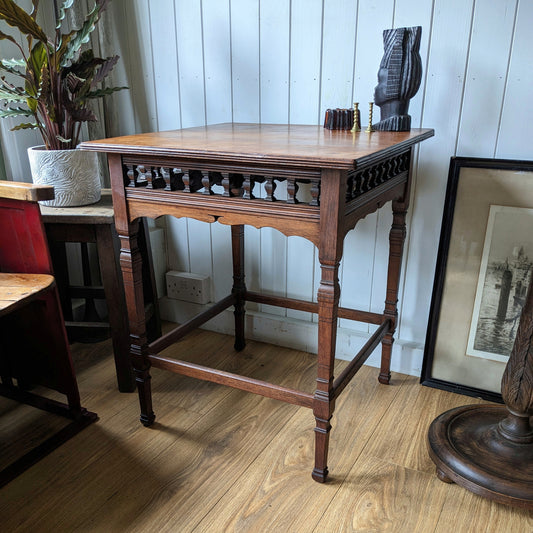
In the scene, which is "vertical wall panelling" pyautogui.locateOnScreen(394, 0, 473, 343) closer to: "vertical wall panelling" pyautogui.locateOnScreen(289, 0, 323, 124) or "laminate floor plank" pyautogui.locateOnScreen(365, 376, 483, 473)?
"laminate floor plank" pyautogui.locateOnScreen(365, 376, 483, 473)

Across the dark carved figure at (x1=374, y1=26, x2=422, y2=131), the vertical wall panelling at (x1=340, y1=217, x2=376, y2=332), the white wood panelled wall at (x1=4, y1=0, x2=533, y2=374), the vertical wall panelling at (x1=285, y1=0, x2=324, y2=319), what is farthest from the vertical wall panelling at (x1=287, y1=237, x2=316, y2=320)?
the dark carved figure at (x1=374, y1=26, x2=422, y2=131)

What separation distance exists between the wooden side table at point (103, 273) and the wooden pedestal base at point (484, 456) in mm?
1063

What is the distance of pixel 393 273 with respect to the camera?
5.66 feet

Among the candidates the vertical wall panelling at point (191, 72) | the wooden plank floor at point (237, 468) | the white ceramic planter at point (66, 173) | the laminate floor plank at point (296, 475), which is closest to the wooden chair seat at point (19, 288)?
the white ceramic planter at point (66, 173)

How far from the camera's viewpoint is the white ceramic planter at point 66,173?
1667 millimetres

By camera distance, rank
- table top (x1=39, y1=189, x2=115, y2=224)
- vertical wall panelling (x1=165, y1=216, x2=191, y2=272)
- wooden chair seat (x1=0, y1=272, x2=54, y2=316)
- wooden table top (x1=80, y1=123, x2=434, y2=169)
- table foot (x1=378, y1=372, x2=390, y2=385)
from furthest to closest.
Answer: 1. vertical wall panelling (x1=165, y1=216, x2=191, y2=272)
2. table foot (x1=378, y1=372, x2=390, y2=385)
3. table top (x1=39, y1=189, x2=115, y2=224)
4. wooden chair seat (x1=0, y1=272, x2=54, y2=316)
5. wooden table top (x1=80, y1=123, x2=434, y2=169)

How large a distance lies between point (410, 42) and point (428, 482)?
1237 millimetres

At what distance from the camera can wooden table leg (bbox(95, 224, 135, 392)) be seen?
166cm

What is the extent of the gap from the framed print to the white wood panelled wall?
6 cm

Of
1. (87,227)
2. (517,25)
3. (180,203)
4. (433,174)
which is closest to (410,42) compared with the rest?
(517,25)

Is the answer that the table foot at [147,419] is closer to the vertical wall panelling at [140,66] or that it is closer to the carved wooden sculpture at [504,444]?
the carved wooden sculpture at [504,444]

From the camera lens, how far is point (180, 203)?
4.33 ft

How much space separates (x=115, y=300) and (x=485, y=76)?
4.52 ft

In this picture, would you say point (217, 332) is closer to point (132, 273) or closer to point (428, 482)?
point (132, 273)
